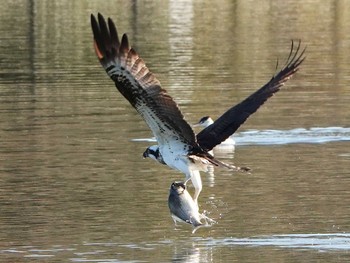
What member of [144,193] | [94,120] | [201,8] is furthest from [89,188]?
[201,8]

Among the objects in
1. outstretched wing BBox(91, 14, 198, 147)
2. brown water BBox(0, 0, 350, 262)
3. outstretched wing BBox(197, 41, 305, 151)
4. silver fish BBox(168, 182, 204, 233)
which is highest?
outstretched wing BBox(91, 14, 198, 147)

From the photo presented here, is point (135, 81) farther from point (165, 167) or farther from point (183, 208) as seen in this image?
point (165, 167)

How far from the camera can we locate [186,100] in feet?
80.6

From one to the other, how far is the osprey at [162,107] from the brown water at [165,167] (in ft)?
2.37

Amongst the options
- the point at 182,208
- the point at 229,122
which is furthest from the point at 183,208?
the point at 229,122

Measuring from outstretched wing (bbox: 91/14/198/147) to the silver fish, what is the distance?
575mm

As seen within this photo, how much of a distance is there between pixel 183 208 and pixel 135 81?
1.56 meters

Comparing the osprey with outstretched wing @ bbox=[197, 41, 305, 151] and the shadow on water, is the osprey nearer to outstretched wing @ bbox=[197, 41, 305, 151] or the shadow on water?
outstretched wing @ bbox=[197, 41, 305, 151]

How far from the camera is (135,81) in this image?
11891 mm

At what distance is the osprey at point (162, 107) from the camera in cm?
1155

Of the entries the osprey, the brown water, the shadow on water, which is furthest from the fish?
the shadow on water

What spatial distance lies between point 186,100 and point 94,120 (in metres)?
3.20

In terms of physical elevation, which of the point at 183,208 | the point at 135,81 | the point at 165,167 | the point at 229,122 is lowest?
the point at 165,167

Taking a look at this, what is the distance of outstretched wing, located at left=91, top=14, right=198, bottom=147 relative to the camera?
11406 millimetres
